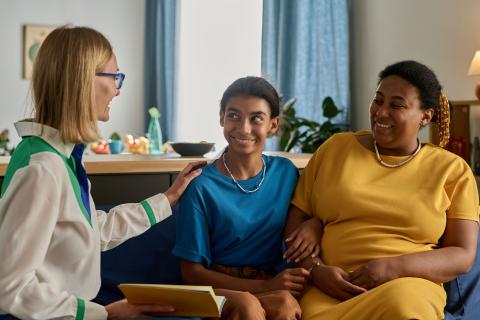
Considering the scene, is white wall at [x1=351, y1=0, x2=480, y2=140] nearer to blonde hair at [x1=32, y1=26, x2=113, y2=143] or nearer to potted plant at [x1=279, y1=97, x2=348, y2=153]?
potted plant at [x1=279, y1=97, x2=348, y2=153]

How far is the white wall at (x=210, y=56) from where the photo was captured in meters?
6.25

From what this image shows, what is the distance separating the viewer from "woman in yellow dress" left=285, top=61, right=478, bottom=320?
182cm

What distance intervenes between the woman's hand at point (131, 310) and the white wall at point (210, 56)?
478cm

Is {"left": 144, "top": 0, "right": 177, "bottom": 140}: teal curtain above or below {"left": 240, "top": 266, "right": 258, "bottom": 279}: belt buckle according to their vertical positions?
above

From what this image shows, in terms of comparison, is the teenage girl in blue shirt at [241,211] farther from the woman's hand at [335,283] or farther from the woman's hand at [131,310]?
the woman's hand at [131,310]

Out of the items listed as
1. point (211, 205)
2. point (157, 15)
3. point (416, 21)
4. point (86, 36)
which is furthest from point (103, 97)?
point (157, 15)

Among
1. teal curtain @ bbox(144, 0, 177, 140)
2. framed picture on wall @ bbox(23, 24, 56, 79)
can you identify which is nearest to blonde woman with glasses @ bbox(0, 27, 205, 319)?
teal curtain @ bbox(144, 0, 177, 140)

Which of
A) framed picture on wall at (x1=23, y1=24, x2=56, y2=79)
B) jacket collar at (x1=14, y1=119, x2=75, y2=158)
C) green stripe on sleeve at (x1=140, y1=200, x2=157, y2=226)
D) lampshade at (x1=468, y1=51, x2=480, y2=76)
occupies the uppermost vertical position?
framed picture on wall at (x1=23, y1=24, x2=56, y2=79)

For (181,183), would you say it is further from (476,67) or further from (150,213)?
(476,67)

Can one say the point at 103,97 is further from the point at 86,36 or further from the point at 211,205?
the point at 211,205

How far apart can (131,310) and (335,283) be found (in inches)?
24.6

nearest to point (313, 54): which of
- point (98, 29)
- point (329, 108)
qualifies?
point (329, 108)

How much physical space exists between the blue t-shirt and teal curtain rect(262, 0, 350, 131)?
11.1ft

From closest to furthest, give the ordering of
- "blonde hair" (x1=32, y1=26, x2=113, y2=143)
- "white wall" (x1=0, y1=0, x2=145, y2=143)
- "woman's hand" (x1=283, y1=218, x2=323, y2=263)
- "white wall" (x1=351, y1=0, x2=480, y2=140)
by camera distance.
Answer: "blonde hair" (x1=32, y1=26, x2=113, y2=143), "woman's hand" (x1=283, y1=218, x2=323, y2=263), "white wall" (x1=351, y1=0, x2=480, y2=140), "white wall" (x1=0, y1=0, x2=145, y2=143)
